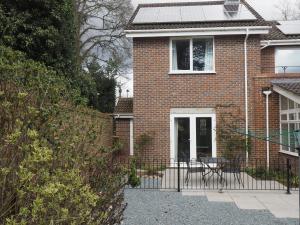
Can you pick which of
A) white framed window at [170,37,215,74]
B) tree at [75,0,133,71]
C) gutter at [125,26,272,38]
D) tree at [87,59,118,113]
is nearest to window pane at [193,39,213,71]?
white framed window at [170,37,215,74]

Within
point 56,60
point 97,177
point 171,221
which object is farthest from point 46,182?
point 56,60

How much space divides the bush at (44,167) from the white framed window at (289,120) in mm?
9539

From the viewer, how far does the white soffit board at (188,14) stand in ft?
49.3

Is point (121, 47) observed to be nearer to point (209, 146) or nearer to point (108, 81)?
point (108, 81)

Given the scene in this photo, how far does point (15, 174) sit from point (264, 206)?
21.6 ft

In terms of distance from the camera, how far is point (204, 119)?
574 inches

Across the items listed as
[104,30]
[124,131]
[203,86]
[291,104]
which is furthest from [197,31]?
[104,30]

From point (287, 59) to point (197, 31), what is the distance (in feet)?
14.4

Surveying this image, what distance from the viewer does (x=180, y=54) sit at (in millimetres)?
15000

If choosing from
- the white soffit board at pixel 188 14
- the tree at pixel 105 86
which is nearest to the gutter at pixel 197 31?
the white soffit board at pixel 188 14

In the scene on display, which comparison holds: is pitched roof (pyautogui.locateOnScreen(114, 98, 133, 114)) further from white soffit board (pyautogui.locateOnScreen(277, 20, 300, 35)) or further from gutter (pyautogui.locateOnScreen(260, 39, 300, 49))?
white soffit board (pyautogui.locateOnScreen(277, 20, 300, 35))

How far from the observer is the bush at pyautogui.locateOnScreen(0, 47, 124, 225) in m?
2.68

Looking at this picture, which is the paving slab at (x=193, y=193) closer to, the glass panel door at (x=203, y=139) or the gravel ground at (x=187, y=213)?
the gravel ground at (x=187, y=213)

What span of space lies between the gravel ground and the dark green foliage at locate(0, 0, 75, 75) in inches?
211
